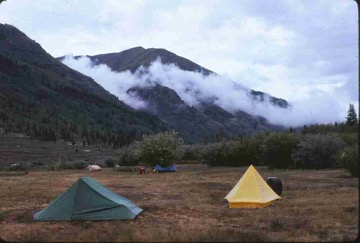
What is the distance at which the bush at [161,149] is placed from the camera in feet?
158

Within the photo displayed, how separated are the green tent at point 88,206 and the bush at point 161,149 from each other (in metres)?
30.7

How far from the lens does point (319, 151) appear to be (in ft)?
129

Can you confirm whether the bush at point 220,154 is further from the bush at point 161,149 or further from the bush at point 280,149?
the bush at point 280,149

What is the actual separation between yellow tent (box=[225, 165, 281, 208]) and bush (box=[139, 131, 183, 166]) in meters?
28.3

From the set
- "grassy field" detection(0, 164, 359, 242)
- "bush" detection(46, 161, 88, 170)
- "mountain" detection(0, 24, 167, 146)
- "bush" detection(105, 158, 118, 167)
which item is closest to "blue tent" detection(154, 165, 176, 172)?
"bush" detection(46, 161, 88, 170)

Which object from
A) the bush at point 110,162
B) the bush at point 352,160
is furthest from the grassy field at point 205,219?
the bush at point 110,162

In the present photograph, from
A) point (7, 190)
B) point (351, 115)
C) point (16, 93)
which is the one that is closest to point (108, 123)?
point (16, 93)

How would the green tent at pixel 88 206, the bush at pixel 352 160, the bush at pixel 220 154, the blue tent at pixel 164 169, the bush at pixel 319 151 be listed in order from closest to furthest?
the green tent at pixel 88 206 < the bush at pixel 352 160 < the bush at pixel 319 151 < the blue tent at pixel 164 169 < the bush at pixel 220 154

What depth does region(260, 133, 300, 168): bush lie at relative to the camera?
43.2 metres

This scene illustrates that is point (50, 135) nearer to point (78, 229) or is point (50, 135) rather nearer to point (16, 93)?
point (16, 93)

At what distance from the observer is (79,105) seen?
163 m

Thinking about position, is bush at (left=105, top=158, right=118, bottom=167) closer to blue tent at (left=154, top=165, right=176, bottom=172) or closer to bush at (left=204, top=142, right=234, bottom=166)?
bush at (left=204, top=142, right=234, bottom=166)

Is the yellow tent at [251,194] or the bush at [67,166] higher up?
the yellow tent at [251,194]

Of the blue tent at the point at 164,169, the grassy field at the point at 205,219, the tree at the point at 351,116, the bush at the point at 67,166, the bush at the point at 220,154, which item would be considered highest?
the tree at the point at 351,116
